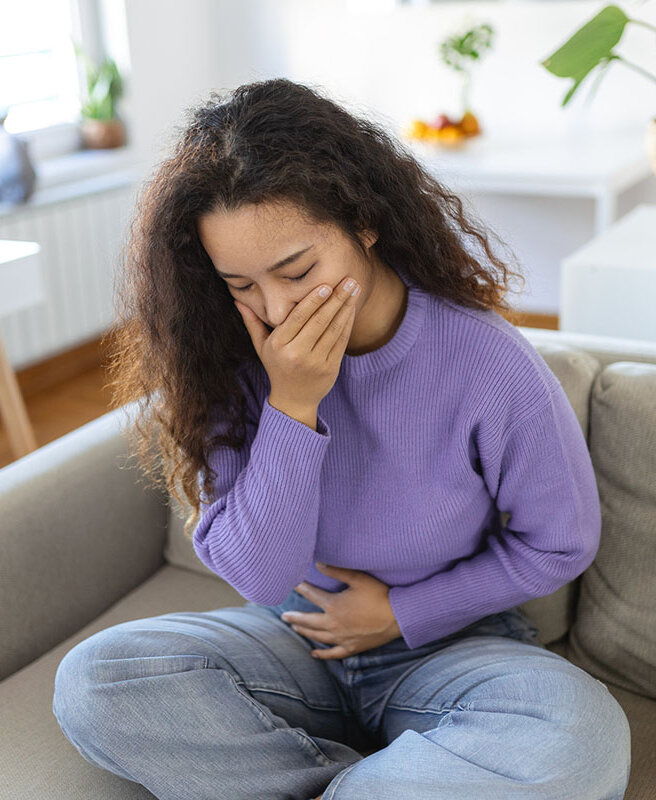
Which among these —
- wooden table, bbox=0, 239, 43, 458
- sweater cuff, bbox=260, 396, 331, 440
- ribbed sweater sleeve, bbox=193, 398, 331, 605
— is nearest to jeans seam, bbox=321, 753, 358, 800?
ribbed sweater sleeve, bbox=193, 398, 331, 605

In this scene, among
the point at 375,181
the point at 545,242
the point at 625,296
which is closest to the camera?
the point at 375,181

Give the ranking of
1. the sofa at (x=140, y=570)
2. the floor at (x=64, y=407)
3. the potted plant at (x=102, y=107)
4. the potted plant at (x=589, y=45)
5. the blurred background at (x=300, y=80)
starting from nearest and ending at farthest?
the sofa at (x=140, y=570), the potted plant at (x=589, y=45), the floor at (x=64, y=407), the blurred background at (x=300, y=80), the potted plant at (x=102, y=107)

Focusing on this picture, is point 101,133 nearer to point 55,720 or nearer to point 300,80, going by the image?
point 300,80

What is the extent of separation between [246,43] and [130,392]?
296 centimetres

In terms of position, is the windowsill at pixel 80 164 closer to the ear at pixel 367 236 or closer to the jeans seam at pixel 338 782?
the ear at pixel 367 236

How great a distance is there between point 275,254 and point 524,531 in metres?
0.43

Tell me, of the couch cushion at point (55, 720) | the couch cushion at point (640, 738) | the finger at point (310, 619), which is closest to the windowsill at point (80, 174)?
the couch cushion at point (55, 720)

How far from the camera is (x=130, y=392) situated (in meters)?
1.22

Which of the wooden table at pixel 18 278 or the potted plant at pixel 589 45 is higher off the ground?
the potted plant at pixel 589 45

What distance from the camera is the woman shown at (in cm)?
94

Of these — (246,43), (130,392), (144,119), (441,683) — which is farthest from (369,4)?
(441,683)

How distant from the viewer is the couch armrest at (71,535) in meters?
1.28

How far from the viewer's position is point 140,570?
1.47m

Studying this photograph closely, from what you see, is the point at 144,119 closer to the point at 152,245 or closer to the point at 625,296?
the point at 625,296
